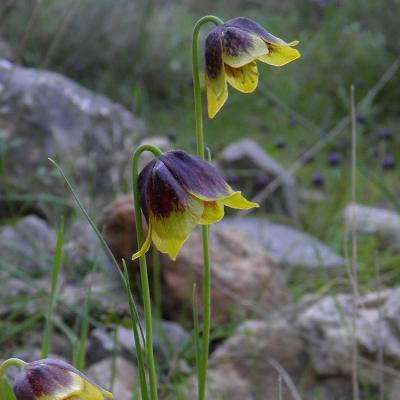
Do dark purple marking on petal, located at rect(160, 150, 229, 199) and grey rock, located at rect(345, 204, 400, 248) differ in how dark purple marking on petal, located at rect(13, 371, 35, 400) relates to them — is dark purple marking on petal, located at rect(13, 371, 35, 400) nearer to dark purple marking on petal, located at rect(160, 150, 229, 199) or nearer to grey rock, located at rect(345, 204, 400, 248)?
dark purple marking on petal, located at rect(160, 150, 229, 199)

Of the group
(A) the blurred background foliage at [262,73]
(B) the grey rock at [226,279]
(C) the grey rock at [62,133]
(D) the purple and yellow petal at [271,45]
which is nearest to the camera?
(D) the purple and yellow petal at [271,45]

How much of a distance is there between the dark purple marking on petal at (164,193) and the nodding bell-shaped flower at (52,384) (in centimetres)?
20

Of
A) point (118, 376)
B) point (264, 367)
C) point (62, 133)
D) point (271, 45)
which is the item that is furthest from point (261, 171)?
point (271, 45)

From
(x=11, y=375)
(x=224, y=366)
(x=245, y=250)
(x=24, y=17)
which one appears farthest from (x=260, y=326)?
(x=24, y=17)

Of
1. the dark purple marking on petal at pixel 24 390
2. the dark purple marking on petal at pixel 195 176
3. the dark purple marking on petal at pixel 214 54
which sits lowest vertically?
the dark purple marking on petal at pixel 24 390

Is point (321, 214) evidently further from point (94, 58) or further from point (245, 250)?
point (94, 58)

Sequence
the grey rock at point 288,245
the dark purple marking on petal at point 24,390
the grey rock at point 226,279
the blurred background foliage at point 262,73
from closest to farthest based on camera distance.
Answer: the dark purple marking on petal at point 24,390, the grey rock at point 226,279, the grey rock at point 288,245, the blurred background foliage at point 262,73

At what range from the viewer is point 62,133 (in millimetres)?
3201

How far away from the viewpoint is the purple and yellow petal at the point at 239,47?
38.8 inches

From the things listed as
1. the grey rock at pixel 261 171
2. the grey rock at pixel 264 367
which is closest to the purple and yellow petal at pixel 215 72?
the grey rock at pixel 264 367

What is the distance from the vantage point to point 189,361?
2104 millimetres

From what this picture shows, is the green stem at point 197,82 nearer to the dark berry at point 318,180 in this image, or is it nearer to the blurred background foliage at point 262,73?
the dark berry at point 318,180

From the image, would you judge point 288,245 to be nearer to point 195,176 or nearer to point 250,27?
point 250,27

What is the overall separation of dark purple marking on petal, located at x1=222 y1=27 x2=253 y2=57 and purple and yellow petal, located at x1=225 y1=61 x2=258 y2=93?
0.17 feet
